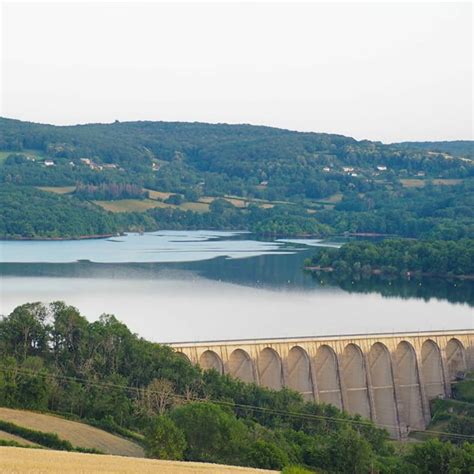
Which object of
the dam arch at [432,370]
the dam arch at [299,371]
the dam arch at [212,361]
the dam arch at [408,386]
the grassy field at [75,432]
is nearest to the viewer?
the grassy field at [75,432]

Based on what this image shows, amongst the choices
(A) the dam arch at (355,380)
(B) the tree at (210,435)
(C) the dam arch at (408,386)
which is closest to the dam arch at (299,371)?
(A) the dam arch at (355,380)

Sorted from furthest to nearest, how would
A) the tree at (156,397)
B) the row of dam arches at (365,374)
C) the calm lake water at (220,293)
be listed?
the calm lake water at (220,293) → the row of dam arches at (365,374) → the tree at (156,397)

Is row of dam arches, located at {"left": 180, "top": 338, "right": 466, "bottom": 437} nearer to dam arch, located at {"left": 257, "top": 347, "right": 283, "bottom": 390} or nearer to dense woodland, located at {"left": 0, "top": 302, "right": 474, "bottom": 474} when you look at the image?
dam arch, located at {"left": 257, "top": 347, "right": 283, "bottom": 390}

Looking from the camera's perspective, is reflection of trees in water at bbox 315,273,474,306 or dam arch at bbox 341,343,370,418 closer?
dam arch at bbox 341,343,370,418

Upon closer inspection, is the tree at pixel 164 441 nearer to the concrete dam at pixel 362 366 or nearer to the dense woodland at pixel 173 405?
the dense woodland at pixel 173 405

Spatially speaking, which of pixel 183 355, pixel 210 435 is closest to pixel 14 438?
pixel 210 435

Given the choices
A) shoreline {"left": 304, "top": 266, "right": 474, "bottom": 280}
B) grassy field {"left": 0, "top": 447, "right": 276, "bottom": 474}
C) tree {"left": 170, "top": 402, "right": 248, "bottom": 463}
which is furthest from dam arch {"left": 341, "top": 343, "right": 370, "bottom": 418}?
shoreline {"left": 304, "top": 266, "right": 474, "bottom": 280}
